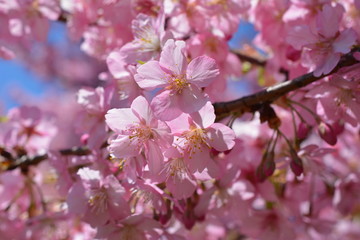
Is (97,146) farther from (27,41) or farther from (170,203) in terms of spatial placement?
(27,41)

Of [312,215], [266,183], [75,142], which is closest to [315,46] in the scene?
[266,183]

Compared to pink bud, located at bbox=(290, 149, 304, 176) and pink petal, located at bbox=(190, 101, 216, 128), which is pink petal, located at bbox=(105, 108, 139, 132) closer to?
pink petal, located at bbox=(190, 101, 216, 128)

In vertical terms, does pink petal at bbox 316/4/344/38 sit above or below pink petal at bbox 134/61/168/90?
below

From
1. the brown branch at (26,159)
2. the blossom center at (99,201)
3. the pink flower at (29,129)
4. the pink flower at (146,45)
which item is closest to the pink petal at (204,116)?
the pink flower at (146,45)

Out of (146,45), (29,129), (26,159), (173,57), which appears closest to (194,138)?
(173,57)

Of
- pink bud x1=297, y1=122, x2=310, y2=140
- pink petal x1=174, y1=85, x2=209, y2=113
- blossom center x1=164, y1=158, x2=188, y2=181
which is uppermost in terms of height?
pink petal x1=174, y1=85, x2=209, y2=113

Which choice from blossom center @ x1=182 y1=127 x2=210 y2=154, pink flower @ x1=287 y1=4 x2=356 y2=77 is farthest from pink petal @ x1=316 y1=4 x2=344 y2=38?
blossom center @ x1=182 y1=127 x2=210 y2=154

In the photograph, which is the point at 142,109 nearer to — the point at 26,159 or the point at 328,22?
the point at 328,22
